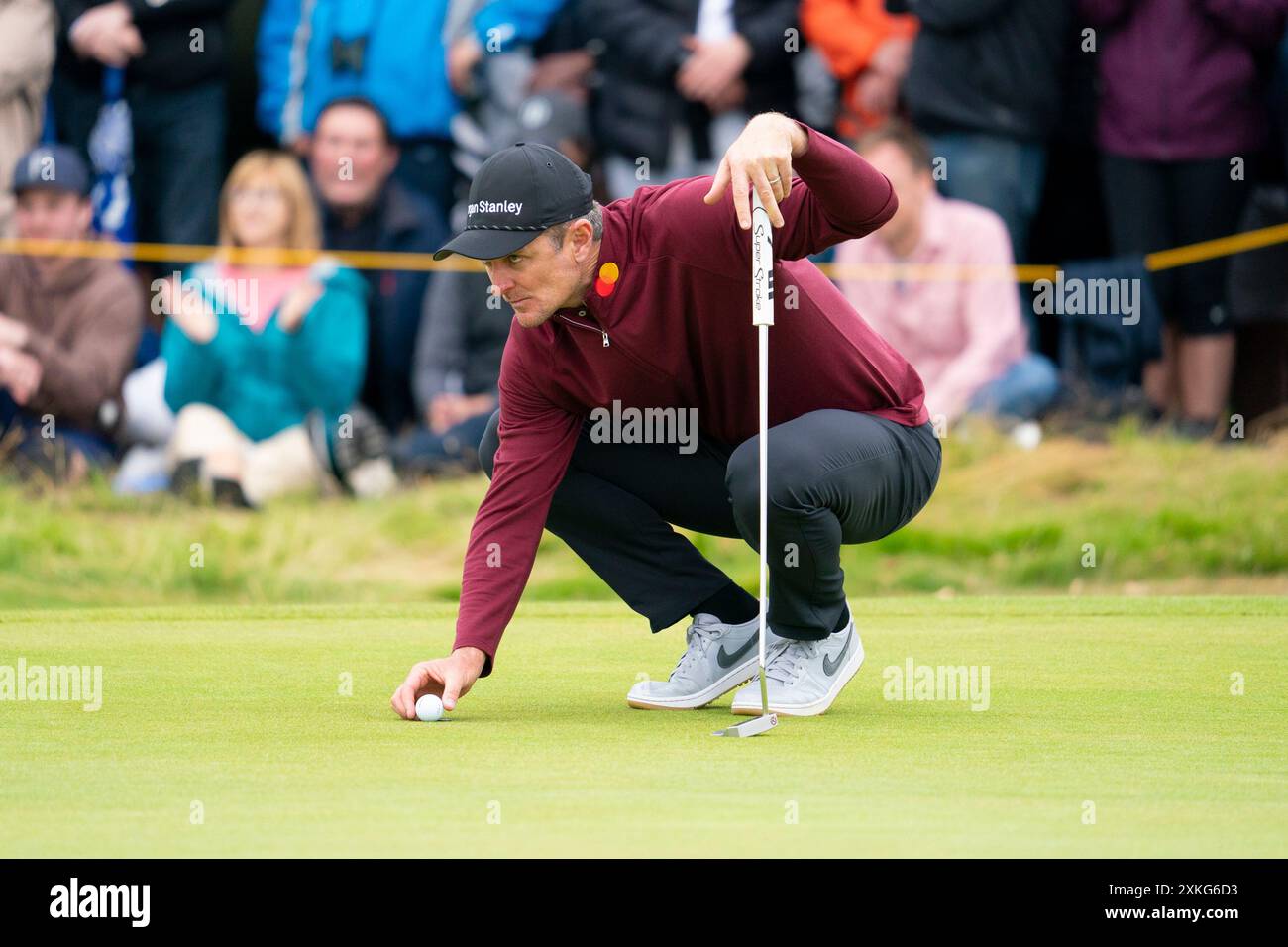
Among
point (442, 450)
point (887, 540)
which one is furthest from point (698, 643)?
point (442, 450)

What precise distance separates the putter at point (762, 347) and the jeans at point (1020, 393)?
20.0 feet

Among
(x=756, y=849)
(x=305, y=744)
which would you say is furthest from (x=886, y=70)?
(x=756, y=849)

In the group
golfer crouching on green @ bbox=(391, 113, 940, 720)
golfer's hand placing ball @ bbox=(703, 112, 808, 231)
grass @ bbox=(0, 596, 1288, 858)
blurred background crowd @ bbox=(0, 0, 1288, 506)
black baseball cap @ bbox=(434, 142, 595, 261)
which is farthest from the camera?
blurred background crowd @ bbox=(0, 0, 1288, 506)

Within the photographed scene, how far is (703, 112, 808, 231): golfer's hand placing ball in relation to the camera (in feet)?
12.7

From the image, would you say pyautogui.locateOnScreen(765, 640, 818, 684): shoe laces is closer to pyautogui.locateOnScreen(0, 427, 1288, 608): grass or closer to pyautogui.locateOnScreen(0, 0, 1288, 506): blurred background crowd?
pyautogui.locateOnScreen(0, 427, 1288, 608): grass

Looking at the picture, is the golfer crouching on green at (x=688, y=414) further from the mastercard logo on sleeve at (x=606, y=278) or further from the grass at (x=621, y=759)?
the grass at (x=621, y=759)

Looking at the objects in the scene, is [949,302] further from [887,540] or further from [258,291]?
[258,291]

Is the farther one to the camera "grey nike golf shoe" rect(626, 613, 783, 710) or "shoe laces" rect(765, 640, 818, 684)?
"grey nike golf shoe" rect(626, 613, 783, 710)

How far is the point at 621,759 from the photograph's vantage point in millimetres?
3834

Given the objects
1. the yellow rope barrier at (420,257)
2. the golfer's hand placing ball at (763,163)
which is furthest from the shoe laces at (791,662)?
the yellow rope barrier at (420,257)

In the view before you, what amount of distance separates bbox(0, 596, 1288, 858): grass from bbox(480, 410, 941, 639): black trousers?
31 centimetres

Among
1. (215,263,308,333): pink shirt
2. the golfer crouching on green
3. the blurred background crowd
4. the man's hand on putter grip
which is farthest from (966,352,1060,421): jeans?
the man's hand on putter grip

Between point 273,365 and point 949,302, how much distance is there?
150 inches

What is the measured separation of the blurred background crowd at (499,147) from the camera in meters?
10.5
